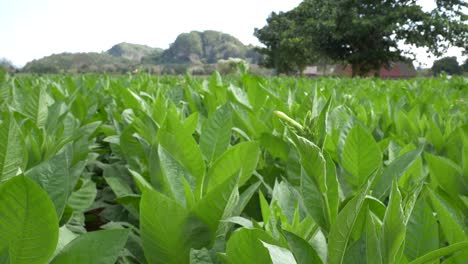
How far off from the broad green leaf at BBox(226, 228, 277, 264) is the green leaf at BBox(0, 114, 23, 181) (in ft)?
1.44

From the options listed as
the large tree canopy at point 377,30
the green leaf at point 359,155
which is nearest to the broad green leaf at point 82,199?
the green leaf at point 359,155

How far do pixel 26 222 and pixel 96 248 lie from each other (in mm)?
112

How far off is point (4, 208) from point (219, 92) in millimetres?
1858

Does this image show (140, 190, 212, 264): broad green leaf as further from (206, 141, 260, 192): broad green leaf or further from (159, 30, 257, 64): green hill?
(159, 30, 257, 64): green hill

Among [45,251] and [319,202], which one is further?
[319,202]

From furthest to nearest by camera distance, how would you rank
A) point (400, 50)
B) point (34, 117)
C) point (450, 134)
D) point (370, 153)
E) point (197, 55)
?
1. point (197, 55)
2. point (400, 50)
3. point (34, 117)
4. point (450, 134)
5. point (370, 153)

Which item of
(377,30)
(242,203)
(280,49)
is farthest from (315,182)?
(280,49)

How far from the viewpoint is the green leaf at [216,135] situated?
3.95ft

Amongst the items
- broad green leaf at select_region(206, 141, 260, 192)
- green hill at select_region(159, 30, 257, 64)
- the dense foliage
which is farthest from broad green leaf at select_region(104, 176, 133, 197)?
green hill at select_region(159, 30, 257, 64)

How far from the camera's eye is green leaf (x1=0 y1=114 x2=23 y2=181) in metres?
0.81

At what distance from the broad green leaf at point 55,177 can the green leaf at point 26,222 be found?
0.53 ft

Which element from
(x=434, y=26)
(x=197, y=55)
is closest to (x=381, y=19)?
(x=434, y=26)

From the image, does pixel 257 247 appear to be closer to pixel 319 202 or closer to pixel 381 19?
pixel 319 202

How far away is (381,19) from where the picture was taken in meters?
37.2
